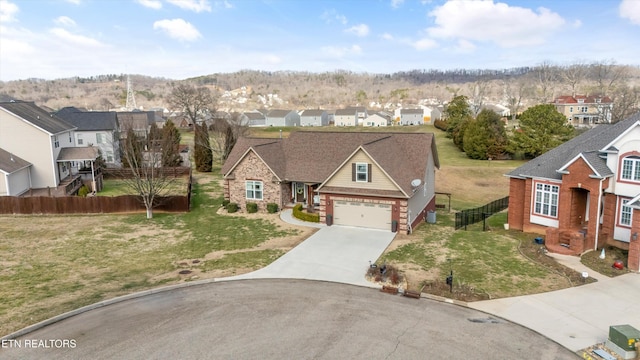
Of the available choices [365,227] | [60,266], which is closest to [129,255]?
[60,266]

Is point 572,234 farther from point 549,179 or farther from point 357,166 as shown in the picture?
point 357,166

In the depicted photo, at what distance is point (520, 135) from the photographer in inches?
2233

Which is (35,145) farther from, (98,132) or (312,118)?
(312,118)

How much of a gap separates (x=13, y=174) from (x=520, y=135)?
5592cm

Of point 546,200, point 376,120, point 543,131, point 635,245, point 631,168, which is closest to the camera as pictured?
point 635,245

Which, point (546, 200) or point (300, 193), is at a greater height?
point (546, 200)

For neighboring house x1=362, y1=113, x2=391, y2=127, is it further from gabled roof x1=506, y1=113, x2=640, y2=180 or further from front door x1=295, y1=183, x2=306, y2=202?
gabled roof x1=506, y1=113, x2=640, y2=180

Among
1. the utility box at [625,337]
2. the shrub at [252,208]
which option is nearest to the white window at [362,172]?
the shrub at [252,208]

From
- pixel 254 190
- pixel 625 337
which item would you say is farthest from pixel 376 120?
pixel 625 337

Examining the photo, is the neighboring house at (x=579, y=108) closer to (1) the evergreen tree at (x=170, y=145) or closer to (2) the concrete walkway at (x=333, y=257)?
(1) the evergreen tree at (x=170, y=145)

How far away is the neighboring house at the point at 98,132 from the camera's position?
2094 inches

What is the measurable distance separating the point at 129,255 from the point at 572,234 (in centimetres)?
2348

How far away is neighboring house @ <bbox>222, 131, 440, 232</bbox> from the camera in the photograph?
2703 centimetres

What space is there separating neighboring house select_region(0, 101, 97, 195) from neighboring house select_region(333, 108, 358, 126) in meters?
88.0
